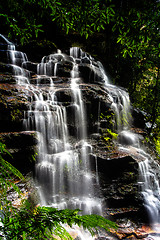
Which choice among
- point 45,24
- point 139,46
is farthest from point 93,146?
point 45,24

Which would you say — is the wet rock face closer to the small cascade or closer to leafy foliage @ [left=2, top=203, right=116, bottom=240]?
leafy foliage @ [left=2, top=203, right=116, bottom=240]

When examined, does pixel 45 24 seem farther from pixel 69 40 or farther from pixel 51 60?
pixel 51 60

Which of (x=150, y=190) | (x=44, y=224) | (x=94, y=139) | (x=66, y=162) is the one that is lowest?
(x=150, y=190)

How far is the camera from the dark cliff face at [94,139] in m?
5.04

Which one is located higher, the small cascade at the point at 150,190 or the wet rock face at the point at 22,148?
the wet rock face at the point at 22,148

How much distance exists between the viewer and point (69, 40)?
1448 cm

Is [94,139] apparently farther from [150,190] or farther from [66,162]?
[150,190]

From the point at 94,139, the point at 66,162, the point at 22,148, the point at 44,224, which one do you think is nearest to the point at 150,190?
the point at 94,139

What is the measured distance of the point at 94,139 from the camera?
6750 mm

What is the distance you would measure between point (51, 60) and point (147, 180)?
10.2 m

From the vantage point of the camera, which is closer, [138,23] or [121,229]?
[138,23]

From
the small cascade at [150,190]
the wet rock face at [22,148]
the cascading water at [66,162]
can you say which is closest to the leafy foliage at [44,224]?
the wet rock face at [22,148]

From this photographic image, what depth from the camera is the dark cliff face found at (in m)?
5.04

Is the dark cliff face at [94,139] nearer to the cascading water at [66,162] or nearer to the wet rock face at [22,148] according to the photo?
the wet rock face at [22,148]
